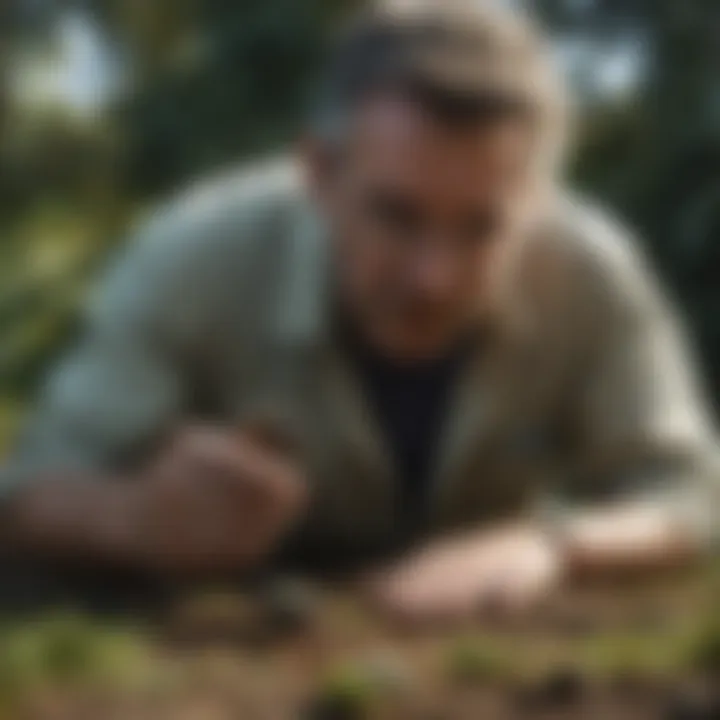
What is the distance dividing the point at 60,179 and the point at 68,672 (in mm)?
361

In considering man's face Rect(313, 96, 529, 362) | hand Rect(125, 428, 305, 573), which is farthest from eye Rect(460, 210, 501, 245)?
hand Rect(125, 428, 305, 573)

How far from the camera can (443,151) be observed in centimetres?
69

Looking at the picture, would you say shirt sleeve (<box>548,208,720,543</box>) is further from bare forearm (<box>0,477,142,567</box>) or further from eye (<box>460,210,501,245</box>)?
bare forearm (<box>0,477,142,567</box>)

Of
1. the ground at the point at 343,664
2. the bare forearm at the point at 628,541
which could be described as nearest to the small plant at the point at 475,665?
the ground at the point at 343,664

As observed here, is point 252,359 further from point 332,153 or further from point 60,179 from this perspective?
point 60,179

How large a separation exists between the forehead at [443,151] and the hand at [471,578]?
0.15 metres

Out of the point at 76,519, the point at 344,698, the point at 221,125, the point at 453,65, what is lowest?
the point at 344,698

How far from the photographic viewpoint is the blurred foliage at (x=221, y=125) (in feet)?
2.87

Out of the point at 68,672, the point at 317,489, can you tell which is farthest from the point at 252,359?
the point at 68,672

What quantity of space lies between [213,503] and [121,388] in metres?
0.08

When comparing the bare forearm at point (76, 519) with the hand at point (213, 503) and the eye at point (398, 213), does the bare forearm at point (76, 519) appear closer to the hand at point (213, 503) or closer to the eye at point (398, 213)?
the hand at point (213, 503)

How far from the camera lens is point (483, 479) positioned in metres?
0.79

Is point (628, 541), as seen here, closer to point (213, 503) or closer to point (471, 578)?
point (471, 578)

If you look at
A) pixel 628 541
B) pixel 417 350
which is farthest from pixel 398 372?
pixel 628 541
